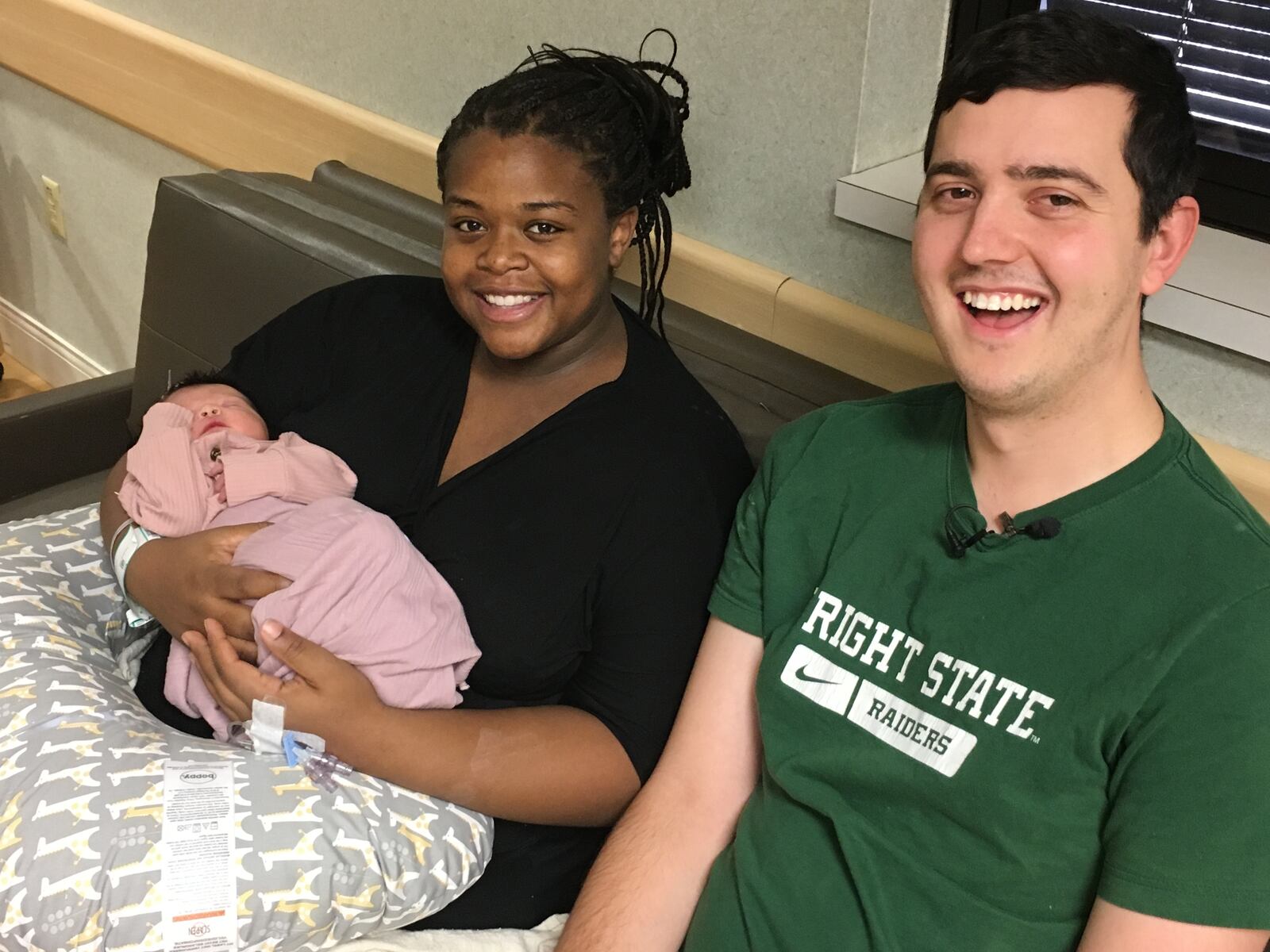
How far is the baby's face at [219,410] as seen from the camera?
1.63m

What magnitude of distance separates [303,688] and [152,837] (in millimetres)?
204

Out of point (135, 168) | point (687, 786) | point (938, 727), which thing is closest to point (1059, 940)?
point (938, 727)

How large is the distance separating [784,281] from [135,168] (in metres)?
1.99

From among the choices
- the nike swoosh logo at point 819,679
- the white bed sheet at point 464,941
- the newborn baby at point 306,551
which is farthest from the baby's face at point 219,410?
the nike swoosh logo at point 819,679

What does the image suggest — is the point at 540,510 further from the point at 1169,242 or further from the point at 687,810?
the point at 1169,242

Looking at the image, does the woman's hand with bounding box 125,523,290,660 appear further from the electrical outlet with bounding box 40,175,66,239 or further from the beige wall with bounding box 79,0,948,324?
the electrical outlet with bounding box 40,175,66,239

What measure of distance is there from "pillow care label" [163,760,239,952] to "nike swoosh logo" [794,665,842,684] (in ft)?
1.87

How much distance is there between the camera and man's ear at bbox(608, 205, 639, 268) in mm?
1486

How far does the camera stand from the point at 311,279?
1916 millimetres

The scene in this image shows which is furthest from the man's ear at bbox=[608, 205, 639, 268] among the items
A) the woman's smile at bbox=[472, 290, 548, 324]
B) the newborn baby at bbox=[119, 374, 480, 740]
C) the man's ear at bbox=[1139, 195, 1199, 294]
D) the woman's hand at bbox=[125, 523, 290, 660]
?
the man's ear at bbox=[1139, 195, 1199, 294]

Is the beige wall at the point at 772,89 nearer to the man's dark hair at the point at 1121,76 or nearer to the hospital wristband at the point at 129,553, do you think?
the man's dark hair at the point at 1121,76

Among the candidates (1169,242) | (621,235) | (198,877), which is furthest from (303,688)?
(1169,242)

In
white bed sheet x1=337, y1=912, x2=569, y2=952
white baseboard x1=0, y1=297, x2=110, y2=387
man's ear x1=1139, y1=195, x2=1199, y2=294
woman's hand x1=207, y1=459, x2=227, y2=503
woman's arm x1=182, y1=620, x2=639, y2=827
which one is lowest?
white baseboard x1=0, y1=297, x2=110, y2=387

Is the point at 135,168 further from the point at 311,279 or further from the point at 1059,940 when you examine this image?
the point at 1059,940
